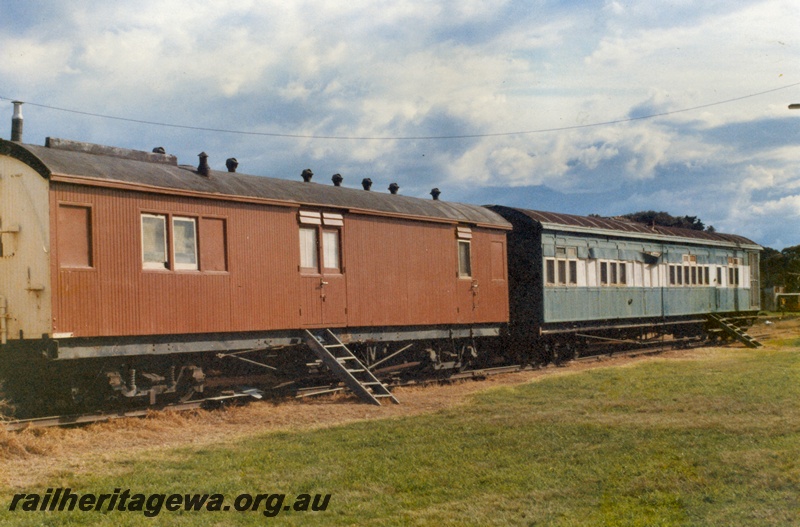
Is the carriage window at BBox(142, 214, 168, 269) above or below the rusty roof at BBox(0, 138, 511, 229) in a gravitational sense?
below

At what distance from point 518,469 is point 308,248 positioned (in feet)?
23.8

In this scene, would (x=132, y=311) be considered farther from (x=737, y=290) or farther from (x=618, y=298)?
(x=737, y=290)

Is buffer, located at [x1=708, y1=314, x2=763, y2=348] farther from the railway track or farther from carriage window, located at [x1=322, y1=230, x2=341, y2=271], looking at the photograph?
carriage window, located at [x1=322, y1=230, x2=341, y2=271]

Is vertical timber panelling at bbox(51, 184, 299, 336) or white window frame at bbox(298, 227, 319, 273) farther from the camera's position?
white window frame at bbox(298, 227, 319, 273)

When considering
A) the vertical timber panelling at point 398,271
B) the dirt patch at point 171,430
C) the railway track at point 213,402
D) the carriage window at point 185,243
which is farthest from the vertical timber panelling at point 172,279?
the vertical timber panelling at point 398,271

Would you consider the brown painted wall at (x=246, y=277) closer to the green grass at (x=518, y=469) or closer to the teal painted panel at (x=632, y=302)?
the green grass at (x=518, y=469)

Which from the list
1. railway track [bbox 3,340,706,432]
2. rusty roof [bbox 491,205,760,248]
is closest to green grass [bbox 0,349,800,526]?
railway track [bbox 3,340,706,432]

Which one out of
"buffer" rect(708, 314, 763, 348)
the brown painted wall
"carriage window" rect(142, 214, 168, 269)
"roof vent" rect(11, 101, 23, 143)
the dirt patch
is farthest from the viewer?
"buffer" rect(708, 314, 763, 348)

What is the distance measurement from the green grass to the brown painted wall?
2.73 m

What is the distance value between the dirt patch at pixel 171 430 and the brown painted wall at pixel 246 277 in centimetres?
133

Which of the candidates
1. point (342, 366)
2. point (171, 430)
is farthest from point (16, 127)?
point (342, 366)

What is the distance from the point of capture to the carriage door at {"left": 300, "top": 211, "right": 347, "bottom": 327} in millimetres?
14156

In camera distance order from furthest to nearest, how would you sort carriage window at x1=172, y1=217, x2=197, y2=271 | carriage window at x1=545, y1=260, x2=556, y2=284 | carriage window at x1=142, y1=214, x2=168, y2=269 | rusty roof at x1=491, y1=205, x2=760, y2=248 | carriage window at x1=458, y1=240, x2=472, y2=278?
rusty roof at x1=491, y1=205, x2=760, y2=248 → carriage window at x1=545, y1=260, x2=556, y2=284 → carriage window at x1=458, y1=240, x2=472, y2=278 → carriage window at x1=172, y1=217, x2=197, y2=271 → carriage window at x1=142, y1=214, x2=168, y2=269

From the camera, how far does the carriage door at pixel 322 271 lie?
1416 centimetres
